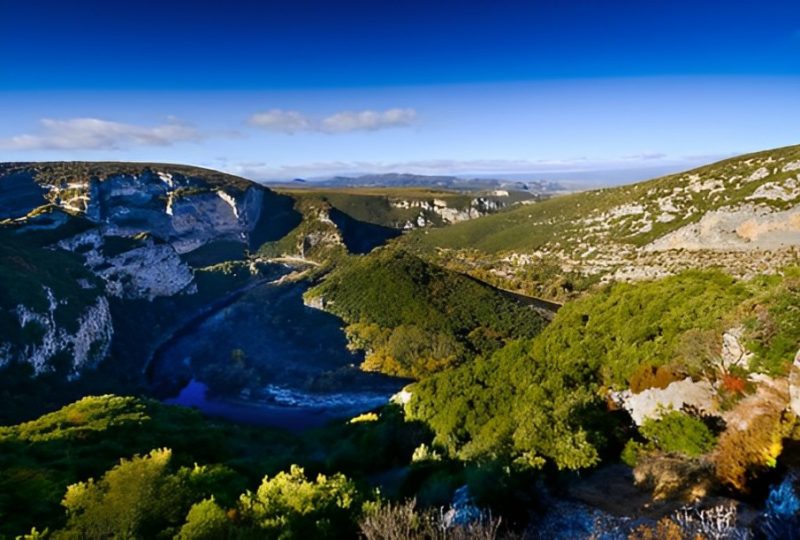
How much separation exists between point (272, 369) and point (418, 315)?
31.7 meters

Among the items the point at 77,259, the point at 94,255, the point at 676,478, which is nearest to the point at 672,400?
the point at 676,478

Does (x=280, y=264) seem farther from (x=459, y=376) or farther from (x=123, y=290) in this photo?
(x=459, y=376)

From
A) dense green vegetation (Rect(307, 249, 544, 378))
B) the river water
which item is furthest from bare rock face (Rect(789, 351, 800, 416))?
dense green vegetation (Rect(307, 249, 544, 378))

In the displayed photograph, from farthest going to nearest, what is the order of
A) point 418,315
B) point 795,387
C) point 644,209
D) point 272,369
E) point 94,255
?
point 644,209
point 94,255
point 418,315
point 272,369
point 795,387

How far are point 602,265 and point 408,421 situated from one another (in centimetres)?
11347

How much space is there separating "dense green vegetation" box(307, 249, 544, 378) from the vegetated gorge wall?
159 feet

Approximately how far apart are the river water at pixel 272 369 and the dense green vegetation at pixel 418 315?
15.7ft

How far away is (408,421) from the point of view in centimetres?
3778

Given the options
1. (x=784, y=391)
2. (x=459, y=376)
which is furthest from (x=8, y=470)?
(x=784, y=391)

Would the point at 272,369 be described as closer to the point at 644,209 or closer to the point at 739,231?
the point at 739,231

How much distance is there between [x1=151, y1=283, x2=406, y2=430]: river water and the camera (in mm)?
73625

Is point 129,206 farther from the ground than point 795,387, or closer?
farther from the ground

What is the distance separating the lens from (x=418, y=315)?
97.0 m

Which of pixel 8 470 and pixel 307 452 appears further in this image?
pixel 307 452
